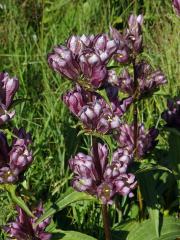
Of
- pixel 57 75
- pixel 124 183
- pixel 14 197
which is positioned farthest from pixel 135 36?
pixel 57 75

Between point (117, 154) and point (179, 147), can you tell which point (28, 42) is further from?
point (117, 154)

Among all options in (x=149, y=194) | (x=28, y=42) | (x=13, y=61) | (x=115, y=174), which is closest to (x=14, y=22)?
(x=28, y=42)

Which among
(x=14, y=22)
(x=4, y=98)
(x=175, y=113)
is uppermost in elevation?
(x=14, y=22)

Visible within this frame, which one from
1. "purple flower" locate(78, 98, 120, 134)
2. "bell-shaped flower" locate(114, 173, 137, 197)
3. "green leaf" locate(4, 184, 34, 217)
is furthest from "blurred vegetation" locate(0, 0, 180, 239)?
"bell-shaped flower" locate(114, 173, 137, 197)

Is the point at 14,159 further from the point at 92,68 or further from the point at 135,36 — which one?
the point at 135,36

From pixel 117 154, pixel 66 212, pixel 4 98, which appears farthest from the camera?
pixel 66 212
